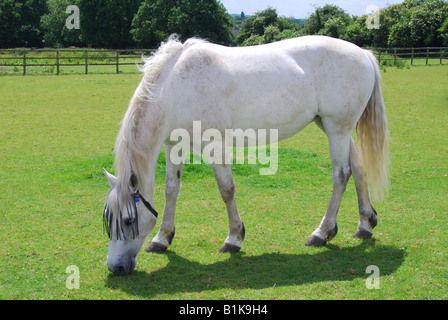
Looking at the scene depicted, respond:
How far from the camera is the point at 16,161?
8367 millimetres

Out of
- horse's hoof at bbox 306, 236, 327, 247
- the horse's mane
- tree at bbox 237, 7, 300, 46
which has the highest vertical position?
tree at bbox 237, 7, 300, 46

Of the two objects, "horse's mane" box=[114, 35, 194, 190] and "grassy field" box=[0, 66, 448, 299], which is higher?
"horse's mane" box=[114, 35, 194, 190]

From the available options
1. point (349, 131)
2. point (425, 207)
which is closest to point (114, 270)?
point (349, 131)

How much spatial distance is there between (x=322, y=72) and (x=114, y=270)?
2844 mm

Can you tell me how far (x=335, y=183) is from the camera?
16.0ft

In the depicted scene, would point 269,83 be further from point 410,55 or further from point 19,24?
point 19,24

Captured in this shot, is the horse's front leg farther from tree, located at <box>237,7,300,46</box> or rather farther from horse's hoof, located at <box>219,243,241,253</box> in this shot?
tree, located at <box>237,7,300,46</box>

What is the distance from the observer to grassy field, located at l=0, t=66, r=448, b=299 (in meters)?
3.82

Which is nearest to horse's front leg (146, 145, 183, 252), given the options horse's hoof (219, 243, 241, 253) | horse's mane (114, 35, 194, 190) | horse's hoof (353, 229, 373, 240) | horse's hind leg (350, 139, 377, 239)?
horse's hoof (219, 243, 241, 253)

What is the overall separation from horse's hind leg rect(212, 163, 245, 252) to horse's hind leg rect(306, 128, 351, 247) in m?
0.78

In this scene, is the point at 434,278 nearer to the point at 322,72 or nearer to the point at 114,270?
the point at 322,72

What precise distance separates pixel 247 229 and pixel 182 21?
45.8 metres
